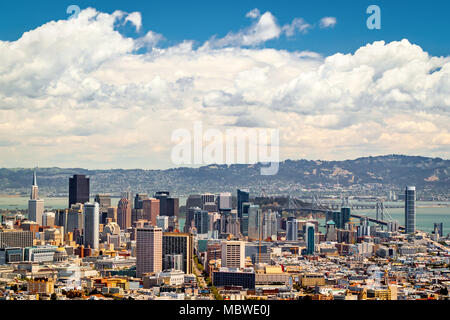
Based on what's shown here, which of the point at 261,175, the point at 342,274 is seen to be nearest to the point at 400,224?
the point at 261,175

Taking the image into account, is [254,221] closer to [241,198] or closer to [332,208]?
[241,198]

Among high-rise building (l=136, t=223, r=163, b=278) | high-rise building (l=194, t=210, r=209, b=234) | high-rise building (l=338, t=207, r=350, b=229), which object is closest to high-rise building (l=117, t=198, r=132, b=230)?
high-rise building (l=194, t=210, r=209, b=234)

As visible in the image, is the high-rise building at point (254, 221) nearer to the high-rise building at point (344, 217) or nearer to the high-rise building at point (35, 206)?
the high-rise building at point (344, 217)

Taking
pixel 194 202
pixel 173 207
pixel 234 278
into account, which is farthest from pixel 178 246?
pixel 173 207

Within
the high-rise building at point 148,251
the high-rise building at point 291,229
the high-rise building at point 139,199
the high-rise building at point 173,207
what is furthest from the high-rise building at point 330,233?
the high-rise building at point 148,251

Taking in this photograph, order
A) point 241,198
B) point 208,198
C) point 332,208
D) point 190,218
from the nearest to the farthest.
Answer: point 208,198 → point 241,198 → point 190,218 → point 332,208
